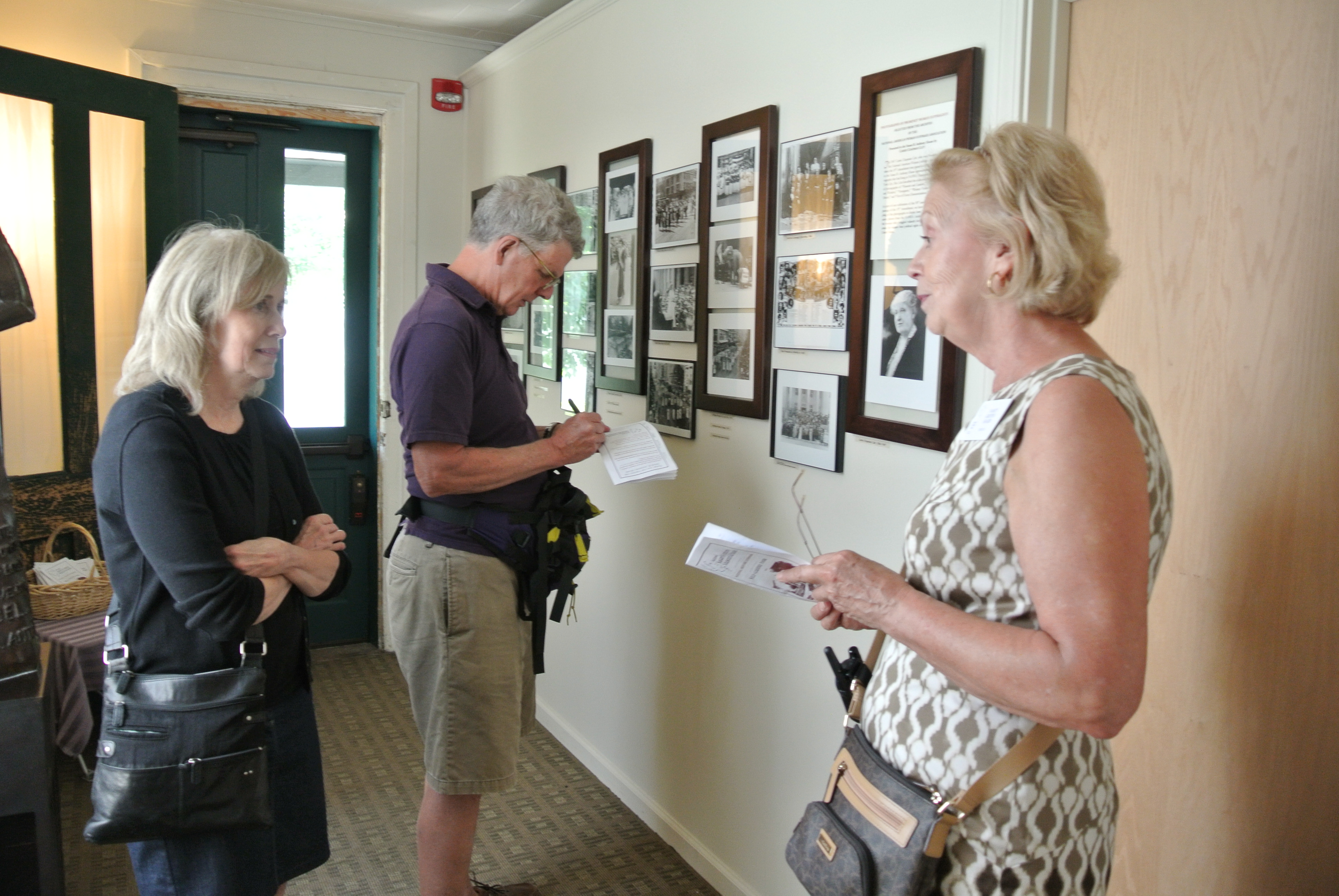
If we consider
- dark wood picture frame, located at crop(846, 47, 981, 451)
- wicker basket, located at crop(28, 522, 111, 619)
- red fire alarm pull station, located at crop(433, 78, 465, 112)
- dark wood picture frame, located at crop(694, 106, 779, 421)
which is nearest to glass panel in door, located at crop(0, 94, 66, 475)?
wicker basket, located at crop(28, 522, 111, 619)

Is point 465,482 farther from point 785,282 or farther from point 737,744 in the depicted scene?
point 737,744

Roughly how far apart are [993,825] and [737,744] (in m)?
1.54

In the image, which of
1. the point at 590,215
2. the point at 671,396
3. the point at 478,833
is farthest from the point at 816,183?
the point at 478,833

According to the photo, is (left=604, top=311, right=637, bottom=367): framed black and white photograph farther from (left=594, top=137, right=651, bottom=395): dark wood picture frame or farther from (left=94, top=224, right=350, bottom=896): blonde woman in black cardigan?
(left=94, top=224, right=350, bottom=896): blonde woman in black cardigan

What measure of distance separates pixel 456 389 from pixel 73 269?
223 cm

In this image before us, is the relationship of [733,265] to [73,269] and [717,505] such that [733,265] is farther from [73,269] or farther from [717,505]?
[73,269]

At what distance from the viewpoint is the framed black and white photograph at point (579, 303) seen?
3.39 meters

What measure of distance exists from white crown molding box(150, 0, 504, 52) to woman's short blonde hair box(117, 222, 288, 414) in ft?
10.0

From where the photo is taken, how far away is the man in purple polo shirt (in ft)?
7.16

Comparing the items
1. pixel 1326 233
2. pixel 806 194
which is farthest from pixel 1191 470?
pixel 806 194

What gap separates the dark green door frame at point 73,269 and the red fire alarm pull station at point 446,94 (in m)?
1.26

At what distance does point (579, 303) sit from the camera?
137 inches

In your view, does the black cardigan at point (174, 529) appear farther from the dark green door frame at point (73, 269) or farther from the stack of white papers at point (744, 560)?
the dark green door frame at point (73, 269)

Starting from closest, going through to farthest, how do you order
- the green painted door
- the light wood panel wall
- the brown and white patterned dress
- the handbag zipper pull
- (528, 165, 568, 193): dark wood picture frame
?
the brown and white patterned dress
the handbag zipper pull
the light wood panel wall
(528, 165, 568, 193): dark wood picture frame
the green painted door
